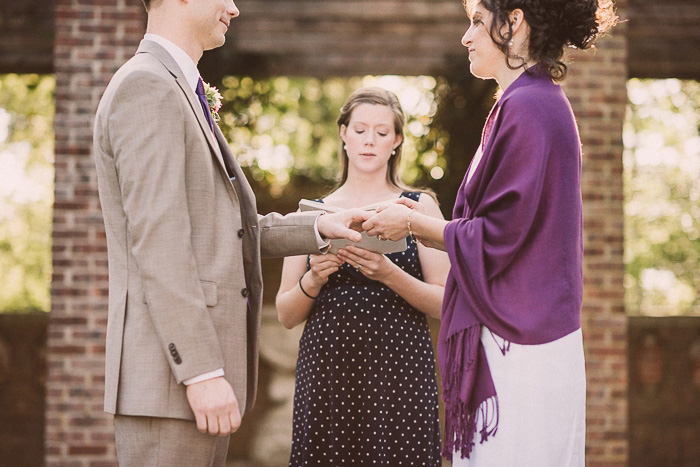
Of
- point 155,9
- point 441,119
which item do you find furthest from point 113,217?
point 441,119

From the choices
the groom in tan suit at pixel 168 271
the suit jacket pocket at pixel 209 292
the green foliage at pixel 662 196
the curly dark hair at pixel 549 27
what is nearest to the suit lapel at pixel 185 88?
the groom in tan suit at pixel 168 271

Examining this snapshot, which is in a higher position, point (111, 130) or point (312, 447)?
point (111, 130)

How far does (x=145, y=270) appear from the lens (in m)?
1.94

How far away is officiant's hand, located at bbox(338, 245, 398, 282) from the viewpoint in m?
2.86

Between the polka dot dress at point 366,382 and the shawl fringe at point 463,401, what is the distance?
69 cm

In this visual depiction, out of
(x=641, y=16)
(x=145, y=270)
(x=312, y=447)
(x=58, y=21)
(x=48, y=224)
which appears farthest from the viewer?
(x=48, y=224)

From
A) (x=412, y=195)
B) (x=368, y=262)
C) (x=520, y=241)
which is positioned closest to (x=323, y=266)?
(x=368, y=262)

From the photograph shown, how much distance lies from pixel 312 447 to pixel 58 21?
9.68ft

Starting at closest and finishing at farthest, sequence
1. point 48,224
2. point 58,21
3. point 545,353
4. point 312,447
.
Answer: point 545,353, point 312,447, point 58,21, point 48,224

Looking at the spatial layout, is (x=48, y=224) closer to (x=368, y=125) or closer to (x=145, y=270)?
(x=368, y=125)

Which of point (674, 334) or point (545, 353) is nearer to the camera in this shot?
point (545, 353)

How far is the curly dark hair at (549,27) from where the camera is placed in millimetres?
2236

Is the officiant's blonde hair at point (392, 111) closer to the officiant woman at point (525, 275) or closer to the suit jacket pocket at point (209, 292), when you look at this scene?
the officiant woman at point (525, 275)

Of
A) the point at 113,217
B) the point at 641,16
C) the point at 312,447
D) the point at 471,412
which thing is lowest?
the point at 312,447
